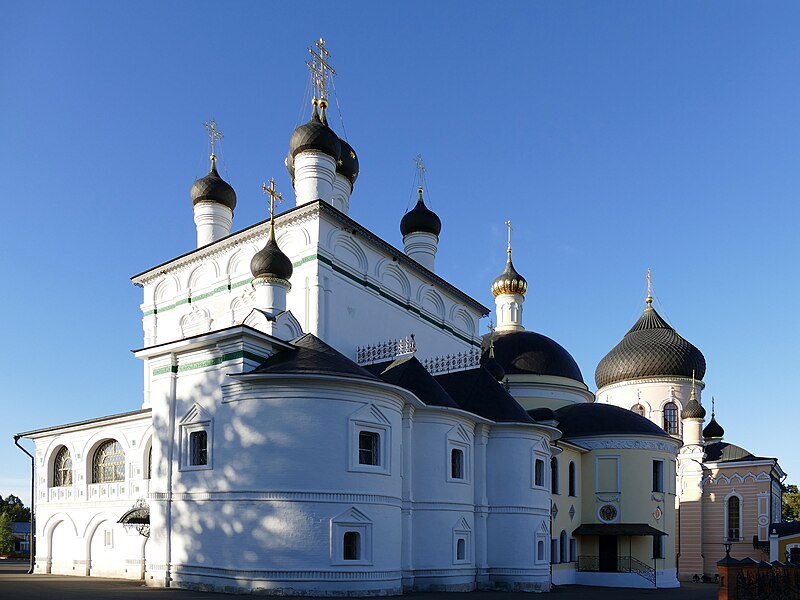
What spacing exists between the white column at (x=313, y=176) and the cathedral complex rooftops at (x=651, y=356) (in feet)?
64.5

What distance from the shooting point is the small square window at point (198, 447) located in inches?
647

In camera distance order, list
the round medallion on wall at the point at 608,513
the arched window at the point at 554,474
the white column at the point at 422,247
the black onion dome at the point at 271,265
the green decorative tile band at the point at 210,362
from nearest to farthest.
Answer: the green decorative tile band at the point at 210,362 → the black onion dome at the point at 271,265 → the arched window at the point at 554,474 → the round medallion on wall at the point at 608,513 → the white column at the point at 422,247

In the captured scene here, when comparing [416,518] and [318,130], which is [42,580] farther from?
[318,130]

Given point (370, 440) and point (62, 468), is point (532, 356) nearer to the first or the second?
point (370, 440)

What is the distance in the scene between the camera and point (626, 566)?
24.8 meters

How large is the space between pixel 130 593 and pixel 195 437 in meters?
3.24

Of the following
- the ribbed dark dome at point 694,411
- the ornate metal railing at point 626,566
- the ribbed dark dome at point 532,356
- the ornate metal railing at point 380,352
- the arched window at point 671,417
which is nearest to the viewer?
the ornate metal railing at point 380,352

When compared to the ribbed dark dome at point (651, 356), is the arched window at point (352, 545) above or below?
below

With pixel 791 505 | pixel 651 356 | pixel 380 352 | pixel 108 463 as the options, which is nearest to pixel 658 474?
pixel 380 352

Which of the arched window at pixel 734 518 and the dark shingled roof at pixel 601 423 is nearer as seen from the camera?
the dark shingled roof at pixel 601 423

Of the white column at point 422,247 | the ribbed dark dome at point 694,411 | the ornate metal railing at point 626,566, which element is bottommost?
the ornate metal railing at point 626,566

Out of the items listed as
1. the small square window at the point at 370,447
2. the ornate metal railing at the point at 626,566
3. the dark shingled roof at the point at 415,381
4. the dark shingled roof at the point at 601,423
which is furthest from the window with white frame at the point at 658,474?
the small square window at the point at 370,447

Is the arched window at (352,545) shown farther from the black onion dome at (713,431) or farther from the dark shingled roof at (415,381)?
the black onion dome at (713,431)

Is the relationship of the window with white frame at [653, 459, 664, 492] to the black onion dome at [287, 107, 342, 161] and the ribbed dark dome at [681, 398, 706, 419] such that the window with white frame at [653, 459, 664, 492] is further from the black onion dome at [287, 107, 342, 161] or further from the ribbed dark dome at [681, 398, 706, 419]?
the black onion dome at [287, 107, 342, 161]
